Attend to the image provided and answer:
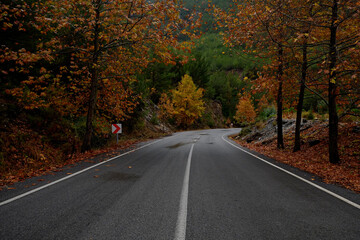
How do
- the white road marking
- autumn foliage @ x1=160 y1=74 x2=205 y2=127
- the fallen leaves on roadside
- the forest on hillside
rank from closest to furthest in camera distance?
the white road marking < the fallen leaves on roadside < the forest on hillside < autumn foliage @ x1=160 y1=74 x2=205 y2=127

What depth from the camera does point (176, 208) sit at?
3760 mm

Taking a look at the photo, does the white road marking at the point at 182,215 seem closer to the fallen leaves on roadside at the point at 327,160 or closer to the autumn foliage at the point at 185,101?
the fallen leaves on roadside at the point at 327,160

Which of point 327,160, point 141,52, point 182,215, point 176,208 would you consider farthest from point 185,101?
point 182,215

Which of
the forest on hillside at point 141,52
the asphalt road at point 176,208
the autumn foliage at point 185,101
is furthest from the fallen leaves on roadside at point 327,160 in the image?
the autumn foliage at point 185,101

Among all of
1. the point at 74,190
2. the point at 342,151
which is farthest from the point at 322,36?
the point at 74,190

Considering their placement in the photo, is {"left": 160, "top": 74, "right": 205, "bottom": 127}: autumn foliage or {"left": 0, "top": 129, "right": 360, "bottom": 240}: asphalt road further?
{"left": 160, "top": 74, "right": 205, "bottom": 127}: autumn foliage

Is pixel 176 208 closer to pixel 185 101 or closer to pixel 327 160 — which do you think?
pixel 327 160

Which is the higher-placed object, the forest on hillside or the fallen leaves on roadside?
the forest on hillside

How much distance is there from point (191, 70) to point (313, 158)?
43.4 m

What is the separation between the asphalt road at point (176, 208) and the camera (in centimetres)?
294

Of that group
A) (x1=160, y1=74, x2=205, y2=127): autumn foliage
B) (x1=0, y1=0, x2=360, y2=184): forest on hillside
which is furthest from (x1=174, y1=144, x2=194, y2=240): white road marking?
(x1=160, y1=74, x2=205, y2=127): autumn foliage

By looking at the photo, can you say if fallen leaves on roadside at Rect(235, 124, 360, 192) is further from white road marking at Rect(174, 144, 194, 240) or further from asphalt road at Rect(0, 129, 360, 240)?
white road marking at Rect(174, 144, 194, 240)

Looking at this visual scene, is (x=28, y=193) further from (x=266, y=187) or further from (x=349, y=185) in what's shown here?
(x=349, y=185)

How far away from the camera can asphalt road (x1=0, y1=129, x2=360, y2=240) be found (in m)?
2.94
